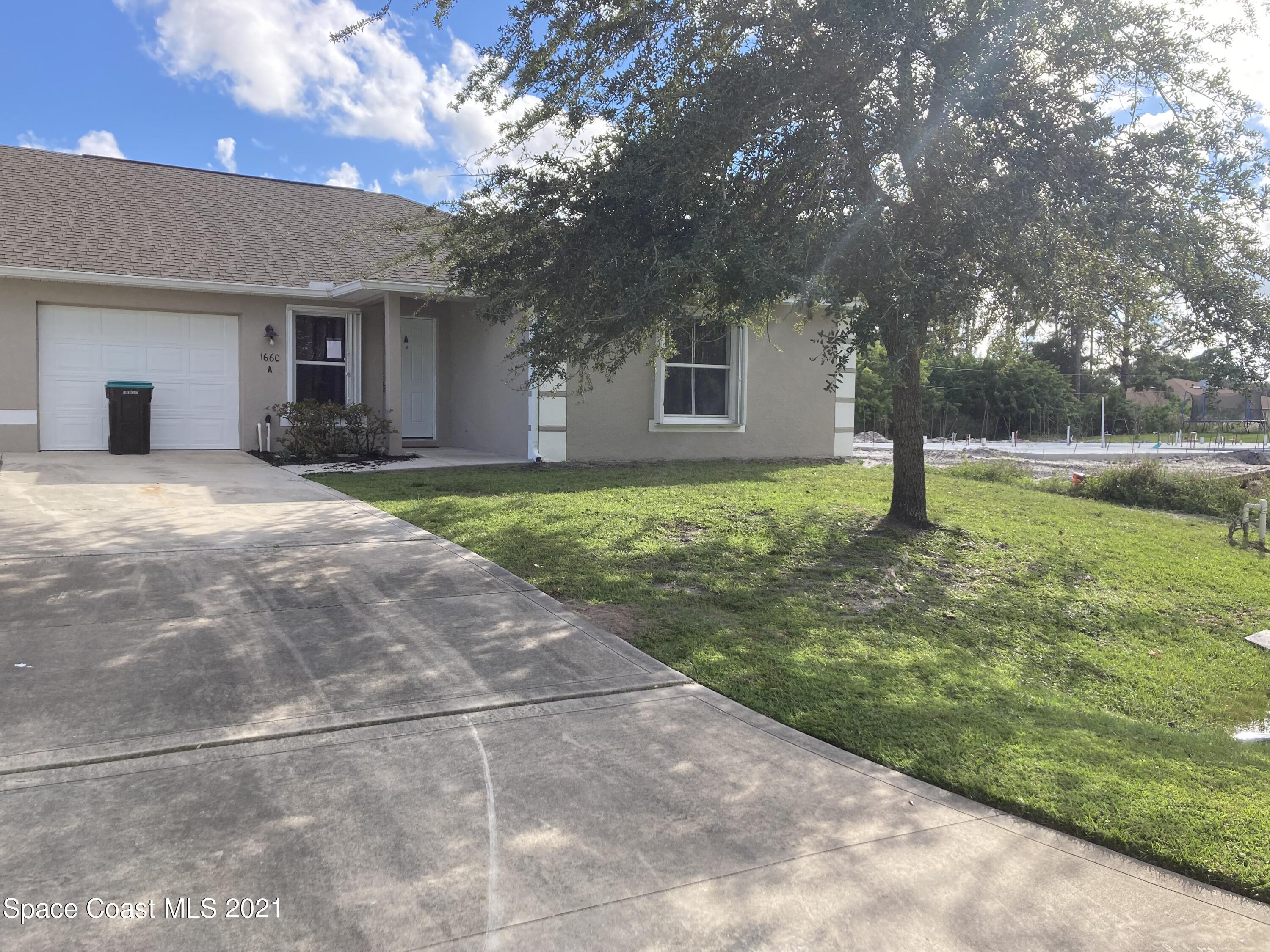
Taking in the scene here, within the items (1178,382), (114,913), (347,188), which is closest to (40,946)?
(114,913)

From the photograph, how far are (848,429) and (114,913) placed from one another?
1596 centimetres

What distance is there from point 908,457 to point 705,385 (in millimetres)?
6618

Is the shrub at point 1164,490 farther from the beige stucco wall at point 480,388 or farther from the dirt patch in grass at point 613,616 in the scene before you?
the dirt patch in grass at point 613,616

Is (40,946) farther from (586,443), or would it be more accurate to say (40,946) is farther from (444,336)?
(444,336)

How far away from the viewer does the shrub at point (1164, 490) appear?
551 inches

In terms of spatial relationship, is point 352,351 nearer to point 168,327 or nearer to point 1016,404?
point 168,327

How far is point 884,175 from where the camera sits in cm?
822

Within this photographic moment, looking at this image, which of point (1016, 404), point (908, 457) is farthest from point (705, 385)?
point (1016, 404)

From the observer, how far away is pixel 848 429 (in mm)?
17469

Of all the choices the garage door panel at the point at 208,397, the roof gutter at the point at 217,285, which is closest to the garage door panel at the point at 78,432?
the garage door panel at the point at 208,397

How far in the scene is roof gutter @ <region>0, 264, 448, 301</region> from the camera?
13.1m

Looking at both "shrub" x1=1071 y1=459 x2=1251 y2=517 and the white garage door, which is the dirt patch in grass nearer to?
the white garage door

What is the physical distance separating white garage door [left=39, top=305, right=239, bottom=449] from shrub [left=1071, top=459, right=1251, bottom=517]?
1376 centimetres

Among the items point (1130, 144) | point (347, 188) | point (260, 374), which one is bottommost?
point (260, 374)
